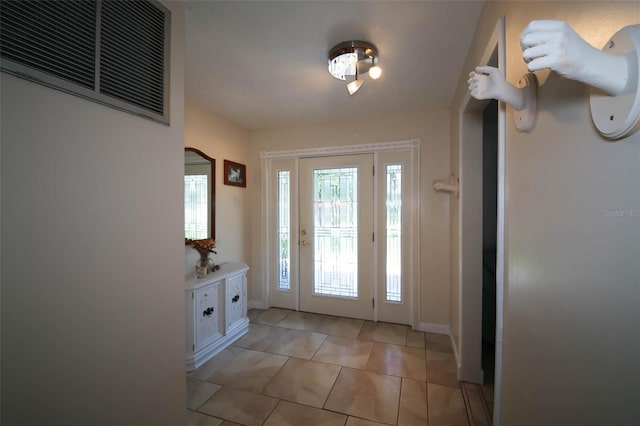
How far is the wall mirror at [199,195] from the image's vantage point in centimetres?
269

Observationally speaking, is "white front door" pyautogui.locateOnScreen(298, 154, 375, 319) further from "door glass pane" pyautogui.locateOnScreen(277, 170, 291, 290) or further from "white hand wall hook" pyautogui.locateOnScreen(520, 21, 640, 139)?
"white hand wall hook" pyautogui.locateOnScreen(520, 21, 640, 139)

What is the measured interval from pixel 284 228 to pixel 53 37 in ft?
9.05

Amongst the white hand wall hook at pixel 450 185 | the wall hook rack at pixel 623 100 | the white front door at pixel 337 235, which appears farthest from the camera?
the white front door at pixel 337 235

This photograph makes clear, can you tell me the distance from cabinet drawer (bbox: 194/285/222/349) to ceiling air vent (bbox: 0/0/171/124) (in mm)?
1659

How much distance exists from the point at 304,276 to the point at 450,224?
187cm

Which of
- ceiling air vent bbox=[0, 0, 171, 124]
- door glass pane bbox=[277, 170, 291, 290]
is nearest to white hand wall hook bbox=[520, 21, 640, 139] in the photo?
ceiling air vent bbox=[0, 0, 171, 124]

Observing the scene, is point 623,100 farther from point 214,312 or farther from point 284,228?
point 284,228

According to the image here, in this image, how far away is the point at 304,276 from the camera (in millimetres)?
3387

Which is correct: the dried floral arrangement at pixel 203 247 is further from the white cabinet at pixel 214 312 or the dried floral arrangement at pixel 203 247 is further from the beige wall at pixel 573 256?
the beige wall at pixel 573 256

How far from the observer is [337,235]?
3240 millimetres

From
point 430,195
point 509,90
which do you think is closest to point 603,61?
point 509,90

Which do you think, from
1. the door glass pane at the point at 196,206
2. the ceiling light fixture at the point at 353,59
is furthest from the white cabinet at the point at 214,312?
the ceiling light fixture at the point at 353,59

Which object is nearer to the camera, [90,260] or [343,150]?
[90,260]

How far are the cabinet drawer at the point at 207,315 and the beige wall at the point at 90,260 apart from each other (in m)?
0.96
